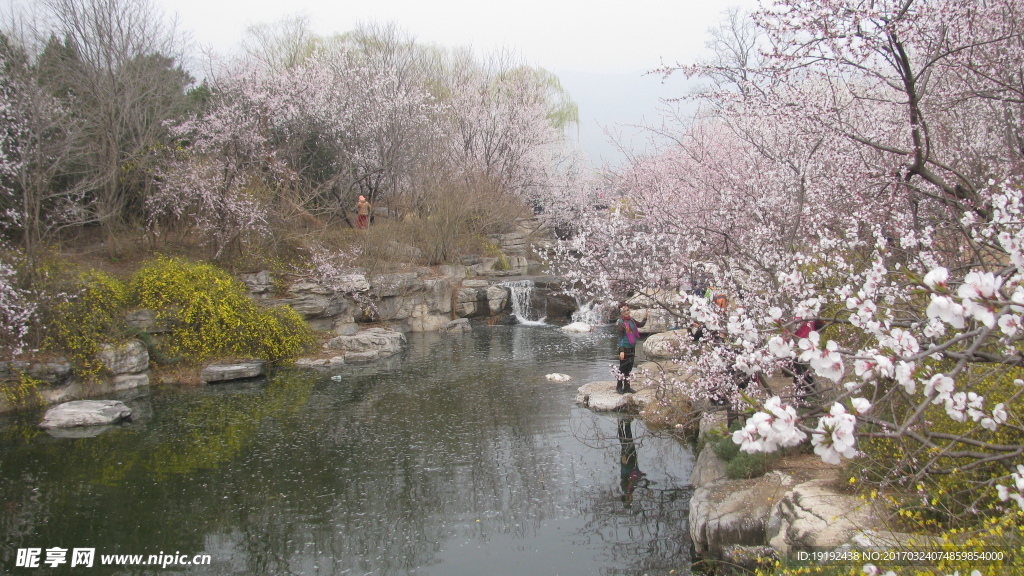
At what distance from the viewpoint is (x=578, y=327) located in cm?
1836

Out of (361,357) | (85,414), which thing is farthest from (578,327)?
(85,414)

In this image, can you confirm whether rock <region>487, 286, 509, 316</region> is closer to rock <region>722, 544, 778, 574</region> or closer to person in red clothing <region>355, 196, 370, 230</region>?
person in red clothing <region>355, 196, 370, 230</region>

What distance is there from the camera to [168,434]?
967 cm

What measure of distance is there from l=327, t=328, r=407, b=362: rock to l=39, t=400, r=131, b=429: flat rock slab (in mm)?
5465

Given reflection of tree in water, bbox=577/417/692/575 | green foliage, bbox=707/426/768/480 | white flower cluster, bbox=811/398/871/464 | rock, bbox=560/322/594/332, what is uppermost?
white flower cluster, bbox=811/398/871/464

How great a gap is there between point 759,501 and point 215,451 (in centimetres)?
713

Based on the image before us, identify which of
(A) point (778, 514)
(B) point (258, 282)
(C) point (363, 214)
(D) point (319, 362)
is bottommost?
(D) point (319, 362)

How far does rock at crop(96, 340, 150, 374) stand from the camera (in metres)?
12.0

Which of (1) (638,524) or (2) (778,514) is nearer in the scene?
(2) (778,514)

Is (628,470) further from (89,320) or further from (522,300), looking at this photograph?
(522,300)

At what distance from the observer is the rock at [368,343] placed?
1543cm

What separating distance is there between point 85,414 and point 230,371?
3110mm

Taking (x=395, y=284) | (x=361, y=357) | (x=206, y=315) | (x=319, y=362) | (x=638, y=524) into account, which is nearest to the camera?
(x=638, y=524)

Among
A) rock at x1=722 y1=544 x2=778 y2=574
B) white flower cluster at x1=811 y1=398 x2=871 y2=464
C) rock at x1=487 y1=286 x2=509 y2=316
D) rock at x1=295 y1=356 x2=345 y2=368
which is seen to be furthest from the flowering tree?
rock at x1=487 y1=286 x2=509 y2=316
